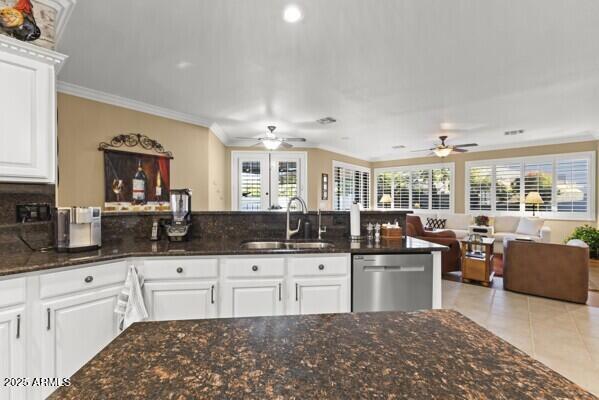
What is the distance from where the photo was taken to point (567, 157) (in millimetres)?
6234

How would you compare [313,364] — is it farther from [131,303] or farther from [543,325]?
[543,325]

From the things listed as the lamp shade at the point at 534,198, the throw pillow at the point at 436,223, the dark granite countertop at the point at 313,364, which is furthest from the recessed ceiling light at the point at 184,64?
the lamp shade at the point at 534,198

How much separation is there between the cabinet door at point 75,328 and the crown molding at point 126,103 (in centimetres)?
282

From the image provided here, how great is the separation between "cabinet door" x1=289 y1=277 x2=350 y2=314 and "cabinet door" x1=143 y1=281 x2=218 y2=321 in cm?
57

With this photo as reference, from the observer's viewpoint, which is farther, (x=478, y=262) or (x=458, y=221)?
(x=458, y=221)

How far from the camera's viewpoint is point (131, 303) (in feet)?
5.81

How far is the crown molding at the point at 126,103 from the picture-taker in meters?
3.35

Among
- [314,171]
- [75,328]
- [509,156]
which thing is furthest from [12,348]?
[509,156]

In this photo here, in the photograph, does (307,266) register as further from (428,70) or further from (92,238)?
(428,70)

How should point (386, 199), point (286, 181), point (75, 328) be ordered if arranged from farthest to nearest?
point (386, 199) → point (286, 181) → point (75, 328)

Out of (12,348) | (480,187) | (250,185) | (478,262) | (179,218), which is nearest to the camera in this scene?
(12,348)

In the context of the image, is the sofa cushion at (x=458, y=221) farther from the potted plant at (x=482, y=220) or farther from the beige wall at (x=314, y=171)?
the beige wall at (x=314, y=171)

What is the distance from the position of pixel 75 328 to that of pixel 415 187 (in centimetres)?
843

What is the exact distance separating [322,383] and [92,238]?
6.73 ft
